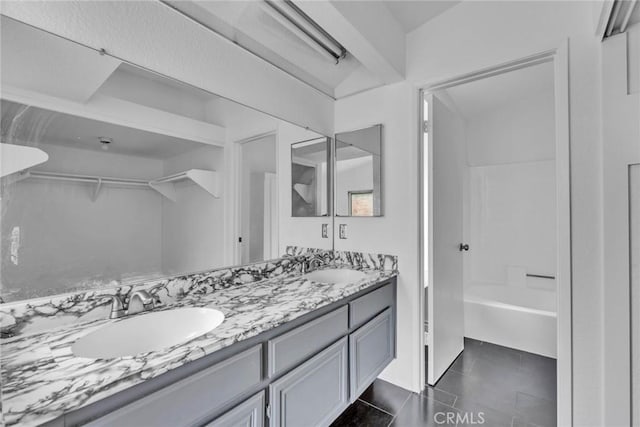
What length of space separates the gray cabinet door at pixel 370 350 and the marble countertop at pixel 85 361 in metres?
0.48

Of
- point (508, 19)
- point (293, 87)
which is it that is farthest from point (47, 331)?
point (508, 19)

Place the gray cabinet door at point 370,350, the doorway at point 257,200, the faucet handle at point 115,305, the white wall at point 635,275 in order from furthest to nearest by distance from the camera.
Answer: the doorway at point 257,200 → the gray cabinet door at point 370,350 → the white wall at point 635,275 → the faucet handle at point 115,305

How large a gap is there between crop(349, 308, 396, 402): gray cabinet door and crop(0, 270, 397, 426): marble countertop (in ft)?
1.57

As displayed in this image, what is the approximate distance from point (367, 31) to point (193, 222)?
141cm

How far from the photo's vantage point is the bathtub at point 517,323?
2.35 m

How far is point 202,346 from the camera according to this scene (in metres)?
0.87

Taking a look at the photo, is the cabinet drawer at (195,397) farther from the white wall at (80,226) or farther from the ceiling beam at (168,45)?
the ceiling beam at (168,45)

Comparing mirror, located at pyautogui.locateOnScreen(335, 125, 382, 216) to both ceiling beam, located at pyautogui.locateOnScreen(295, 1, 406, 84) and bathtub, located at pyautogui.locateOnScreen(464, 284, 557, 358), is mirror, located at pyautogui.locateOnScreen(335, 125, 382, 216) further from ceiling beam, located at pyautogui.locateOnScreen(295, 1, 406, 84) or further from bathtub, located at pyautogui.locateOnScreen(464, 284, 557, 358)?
bathtub, located at pyautogui.locateOnScreen(464, 284, 557, 358)

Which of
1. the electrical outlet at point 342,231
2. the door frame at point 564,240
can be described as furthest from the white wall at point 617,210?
the electrical outlet at point 342,231

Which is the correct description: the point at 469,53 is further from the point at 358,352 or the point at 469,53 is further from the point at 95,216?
the point at 95,216

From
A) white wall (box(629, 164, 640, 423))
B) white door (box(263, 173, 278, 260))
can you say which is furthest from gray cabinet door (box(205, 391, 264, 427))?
white wall (box(629, 164, 640, 423))

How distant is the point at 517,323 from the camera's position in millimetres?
2457

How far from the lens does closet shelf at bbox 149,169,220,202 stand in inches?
52.5

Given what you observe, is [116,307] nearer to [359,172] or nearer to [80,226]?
[80,226]
